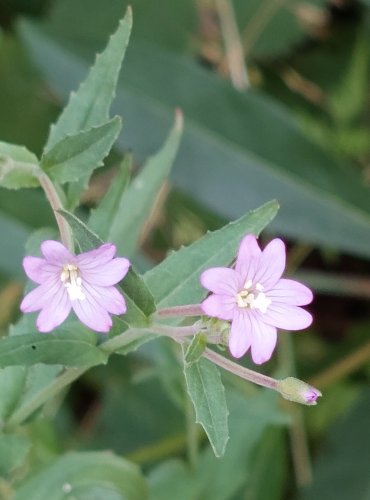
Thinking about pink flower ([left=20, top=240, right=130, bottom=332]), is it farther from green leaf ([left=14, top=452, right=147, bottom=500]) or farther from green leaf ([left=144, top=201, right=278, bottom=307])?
green leaf ([left=14, top=452, right=147, bottom=500])

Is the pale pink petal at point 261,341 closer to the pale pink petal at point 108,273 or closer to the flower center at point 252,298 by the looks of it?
the flower center at point 252,298

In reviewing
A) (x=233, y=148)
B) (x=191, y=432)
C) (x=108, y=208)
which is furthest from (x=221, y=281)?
(x=233, y=148)

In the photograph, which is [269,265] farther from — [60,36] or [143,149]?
[60,36]

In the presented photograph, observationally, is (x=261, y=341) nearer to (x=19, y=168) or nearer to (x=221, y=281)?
(x=221, y=281)

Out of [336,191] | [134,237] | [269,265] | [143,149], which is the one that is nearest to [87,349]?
[269,265]

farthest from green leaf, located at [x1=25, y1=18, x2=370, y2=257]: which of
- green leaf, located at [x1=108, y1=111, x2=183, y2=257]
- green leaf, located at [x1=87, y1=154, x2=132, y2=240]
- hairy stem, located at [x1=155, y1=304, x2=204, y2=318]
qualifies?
hairy stem, located at [x1=155, y1=304, x2=204, y2=318]

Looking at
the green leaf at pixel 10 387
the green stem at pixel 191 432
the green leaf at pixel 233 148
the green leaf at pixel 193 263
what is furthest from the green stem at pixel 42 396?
the green leaf at pixel 233 148

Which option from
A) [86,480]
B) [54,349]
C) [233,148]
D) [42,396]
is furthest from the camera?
[233,148]
